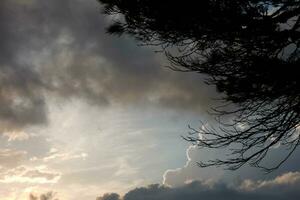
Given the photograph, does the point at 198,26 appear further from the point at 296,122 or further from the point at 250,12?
the point at 296,122

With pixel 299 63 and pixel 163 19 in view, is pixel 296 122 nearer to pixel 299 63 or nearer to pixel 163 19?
pixel 299 63

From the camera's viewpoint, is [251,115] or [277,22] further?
[251,115]

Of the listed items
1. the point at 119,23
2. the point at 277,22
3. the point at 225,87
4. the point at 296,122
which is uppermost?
the point at 119,23

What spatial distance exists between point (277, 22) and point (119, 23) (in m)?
3.18

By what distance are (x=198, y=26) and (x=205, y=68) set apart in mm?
765

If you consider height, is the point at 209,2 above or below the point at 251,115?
above

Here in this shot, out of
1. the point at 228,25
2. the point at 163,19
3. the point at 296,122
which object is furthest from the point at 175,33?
the point at 296,122

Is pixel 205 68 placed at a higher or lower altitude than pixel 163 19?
lower

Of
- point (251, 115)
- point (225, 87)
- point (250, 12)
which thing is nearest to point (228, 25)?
point (250, 12)

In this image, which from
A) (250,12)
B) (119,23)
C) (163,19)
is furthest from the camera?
(119,23)

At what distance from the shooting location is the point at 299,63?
9.57 meters

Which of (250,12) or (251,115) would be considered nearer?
(250,12)

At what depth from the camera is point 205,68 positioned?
32.9ft

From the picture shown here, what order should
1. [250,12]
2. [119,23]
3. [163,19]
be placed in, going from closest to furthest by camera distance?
[250,12] → [163,19] → [119,23]
